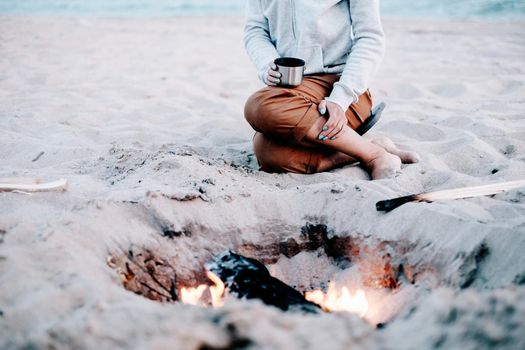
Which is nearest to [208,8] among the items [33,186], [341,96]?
[341,96]

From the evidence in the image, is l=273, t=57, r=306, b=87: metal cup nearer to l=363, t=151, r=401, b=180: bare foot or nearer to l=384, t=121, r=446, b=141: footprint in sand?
l=363, t=151, r=401, b=180: bare foot

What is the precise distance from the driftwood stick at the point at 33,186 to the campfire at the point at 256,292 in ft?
2.51

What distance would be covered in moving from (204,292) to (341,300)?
516mm

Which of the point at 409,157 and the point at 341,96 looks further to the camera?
the point at 409,157

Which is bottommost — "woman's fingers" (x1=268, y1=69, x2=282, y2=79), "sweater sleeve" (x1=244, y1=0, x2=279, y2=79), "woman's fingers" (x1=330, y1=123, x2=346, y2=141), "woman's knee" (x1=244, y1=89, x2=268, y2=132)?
"woman's fingers" (x1=330, y1=123, x2=346, y2=141)

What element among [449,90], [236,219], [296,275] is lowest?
[296,275]

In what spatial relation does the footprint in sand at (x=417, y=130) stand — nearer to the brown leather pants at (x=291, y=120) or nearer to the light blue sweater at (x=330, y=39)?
the brown leather pants at (x=291, y=120)

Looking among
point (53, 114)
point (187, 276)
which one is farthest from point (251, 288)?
point (53, 114)

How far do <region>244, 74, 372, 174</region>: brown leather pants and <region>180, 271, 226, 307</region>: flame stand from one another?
0.93 m

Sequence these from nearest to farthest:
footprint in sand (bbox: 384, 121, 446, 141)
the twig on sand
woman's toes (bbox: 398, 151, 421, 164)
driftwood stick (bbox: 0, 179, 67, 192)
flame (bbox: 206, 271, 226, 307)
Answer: flame (bbox: 206, 271, 226, 307), driftwood stick (bbox: 0, 179, 67, 192), woman's toes (bbox: 398, 151, 421, 164), the twig on sand, footprint in sand (bbox: 384, 121, 446, 141)

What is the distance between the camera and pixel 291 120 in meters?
2.17

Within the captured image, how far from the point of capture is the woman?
220 cm

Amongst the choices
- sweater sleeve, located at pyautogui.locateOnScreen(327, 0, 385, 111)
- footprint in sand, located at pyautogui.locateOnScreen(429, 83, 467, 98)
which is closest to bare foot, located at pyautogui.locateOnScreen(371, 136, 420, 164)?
sweater sleeve, located at pyautogui.locateOnScreen(327, 0, 385, 111)

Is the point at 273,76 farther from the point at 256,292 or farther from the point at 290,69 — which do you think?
the point at 256,292
